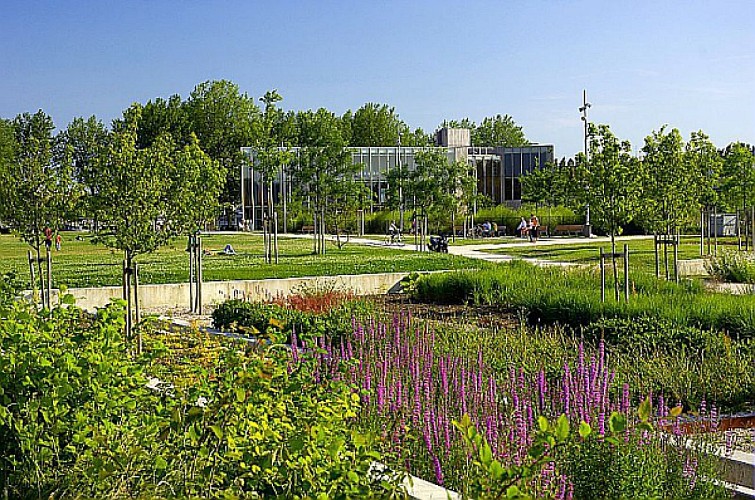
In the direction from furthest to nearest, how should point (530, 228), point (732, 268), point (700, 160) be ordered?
point (530, 228)
point (700, 160)
point (732, 268)

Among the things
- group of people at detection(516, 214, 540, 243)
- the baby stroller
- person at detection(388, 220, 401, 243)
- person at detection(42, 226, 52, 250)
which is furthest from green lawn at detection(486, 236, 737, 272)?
person at detection(42, 226, 52, 250)

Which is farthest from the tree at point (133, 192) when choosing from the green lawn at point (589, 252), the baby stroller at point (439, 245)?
the baby stroller at point (439, 245)

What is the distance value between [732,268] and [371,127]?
2877 inches

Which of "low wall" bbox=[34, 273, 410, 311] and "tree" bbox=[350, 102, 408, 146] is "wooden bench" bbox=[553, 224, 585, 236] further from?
"tree" bbox=[350, 102, 408, 146]

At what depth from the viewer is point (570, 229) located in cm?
4269

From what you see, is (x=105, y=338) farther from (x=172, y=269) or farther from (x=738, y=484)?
(x=172, y=269)

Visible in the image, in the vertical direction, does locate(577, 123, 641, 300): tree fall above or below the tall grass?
above

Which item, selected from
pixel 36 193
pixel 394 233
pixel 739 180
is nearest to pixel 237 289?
pixel 36 193

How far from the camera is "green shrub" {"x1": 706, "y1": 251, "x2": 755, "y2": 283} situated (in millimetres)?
17406

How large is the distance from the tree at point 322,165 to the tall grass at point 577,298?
13.9 metres

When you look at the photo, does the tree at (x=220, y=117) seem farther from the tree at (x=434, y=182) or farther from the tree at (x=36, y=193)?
the tree at (x=36, y=193)

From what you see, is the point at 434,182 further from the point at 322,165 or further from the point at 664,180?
the point at 664,180

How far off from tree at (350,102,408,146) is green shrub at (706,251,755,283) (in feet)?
235

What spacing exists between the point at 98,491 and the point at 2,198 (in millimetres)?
→ 10096
